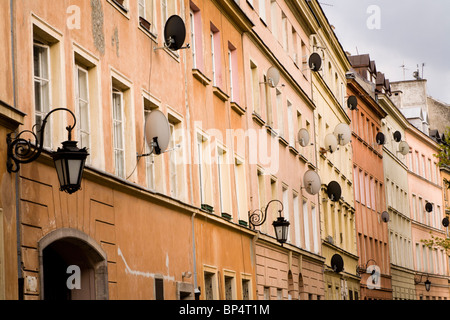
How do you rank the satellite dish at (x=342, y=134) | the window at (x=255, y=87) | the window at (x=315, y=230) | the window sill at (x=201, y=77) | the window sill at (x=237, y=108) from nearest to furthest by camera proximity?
1. the window sill at (x=201, y=77)
2. the window sill at (x=237, y=108)
3. the window at (x=255, y=87)
4. the window at (x=315, y=230)
5. the satellite dish at (x=342, y=134)

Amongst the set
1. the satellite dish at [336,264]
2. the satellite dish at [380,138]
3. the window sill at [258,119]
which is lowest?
the satellite dish at [336,264]

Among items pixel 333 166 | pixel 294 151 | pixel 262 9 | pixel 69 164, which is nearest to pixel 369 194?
pixel 333 166

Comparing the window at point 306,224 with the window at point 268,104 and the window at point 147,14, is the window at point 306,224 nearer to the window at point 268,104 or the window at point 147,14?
the window at point 268,104

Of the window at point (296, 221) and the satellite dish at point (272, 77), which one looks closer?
the satellite dish at point (272, 77)

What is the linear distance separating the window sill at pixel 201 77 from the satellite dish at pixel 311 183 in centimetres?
1009

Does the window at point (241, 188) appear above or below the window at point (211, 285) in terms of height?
above

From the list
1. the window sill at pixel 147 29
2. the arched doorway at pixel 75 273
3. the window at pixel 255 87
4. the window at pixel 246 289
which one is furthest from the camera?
the window at pixel 255 87

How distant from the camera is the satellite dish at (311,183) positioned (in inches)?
1378

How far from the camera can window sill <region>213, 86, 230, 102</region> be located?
2655cm

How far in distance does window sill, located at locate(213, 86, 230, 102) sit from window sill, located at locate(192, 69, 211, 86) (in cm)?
75

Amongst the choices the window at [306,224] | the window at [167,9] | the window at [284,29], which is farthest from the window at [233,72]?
the window at [306,224]

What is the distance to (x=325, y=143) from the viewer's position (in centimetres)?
4203

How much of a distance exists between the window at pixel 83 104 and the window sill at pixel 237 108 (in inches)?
422
